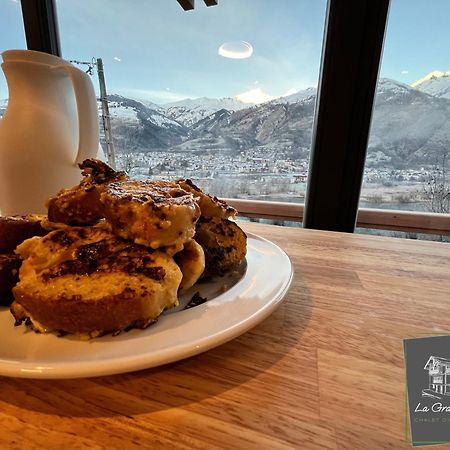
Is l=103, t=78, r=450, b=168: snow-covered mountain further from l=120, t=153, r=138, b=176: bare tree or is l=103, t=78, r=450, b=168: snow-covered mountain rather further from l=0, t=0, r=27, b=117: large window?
l=0, t=0, r=27, b=117: large window

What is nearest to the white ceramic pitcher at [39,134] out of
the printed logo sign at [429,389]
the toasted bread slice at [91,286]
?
the toasted bread slice at [91,286]

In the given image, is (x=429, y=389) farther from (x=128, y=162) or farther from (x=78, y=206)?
(x=128, y=162)

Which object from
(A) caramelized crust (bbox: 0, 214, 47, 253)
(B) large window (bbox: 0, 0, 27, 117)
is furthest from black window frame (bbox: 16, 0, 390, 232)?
(A) caramelized crust (bbox: 0, 214, 47, 253)

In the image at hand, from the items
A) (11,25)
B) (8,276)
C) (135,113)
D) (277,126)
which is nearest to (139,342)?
(8,276)

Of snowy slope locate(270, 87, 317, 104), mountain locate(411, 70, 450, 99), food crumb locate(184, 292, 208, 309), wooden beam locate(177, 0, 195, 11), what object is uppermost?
wooden beam locate(177, 0, 195, 11)

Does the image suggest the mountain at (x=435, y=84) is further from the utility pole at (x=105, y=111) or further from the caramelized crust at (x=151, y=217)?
the utility pole at (x=105, y=111)

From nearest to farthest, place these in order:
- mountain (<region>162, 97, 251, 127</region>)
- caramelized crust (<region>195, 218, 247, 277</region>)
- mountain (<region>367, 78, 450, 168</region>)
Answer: caramelized crust (<region>195, 218, 247, 277</region>)
mountain (<region>367, 78, 450, 168</region>)
mountain (<region>162, 97, 251, 127</region>)
